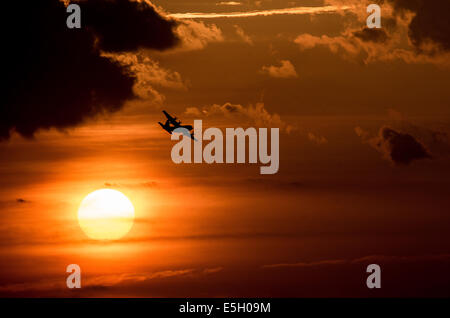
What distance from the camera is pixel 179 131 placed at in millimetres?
164625
